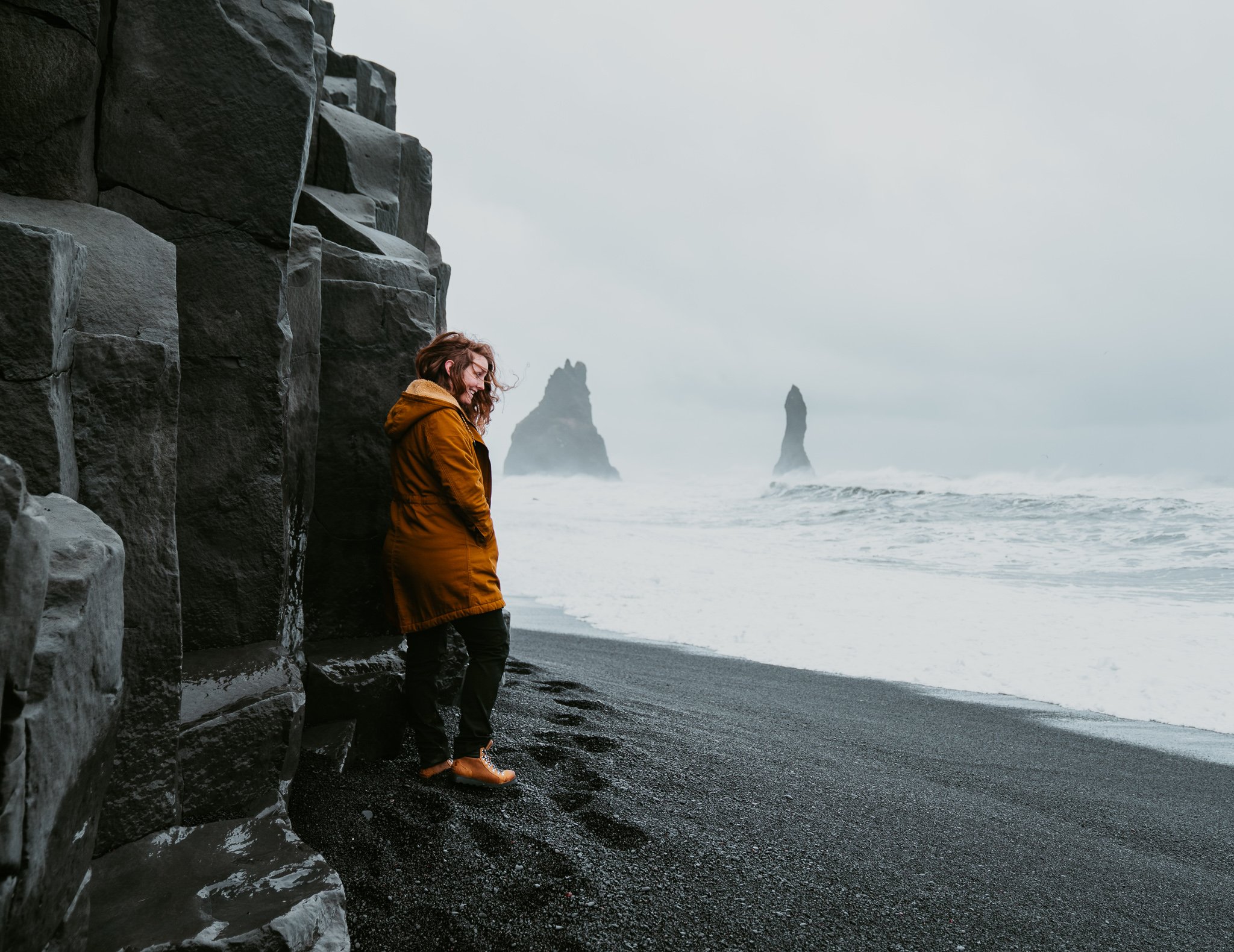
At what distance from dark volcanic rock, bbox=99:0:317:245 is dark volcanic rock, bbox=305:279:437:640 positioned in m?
0.77

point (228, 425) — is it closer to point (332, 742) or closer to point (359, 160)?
point (332, 742)

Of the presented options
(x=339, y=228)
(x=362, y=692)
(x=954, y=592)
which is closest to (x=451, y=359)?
(x=339, y=228)

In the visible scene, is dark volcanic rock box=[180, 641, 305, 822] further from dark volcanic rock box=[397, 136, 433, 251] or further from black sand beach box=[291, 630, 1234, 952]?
dark volcanic rock box=[397, 136, 433, 251]

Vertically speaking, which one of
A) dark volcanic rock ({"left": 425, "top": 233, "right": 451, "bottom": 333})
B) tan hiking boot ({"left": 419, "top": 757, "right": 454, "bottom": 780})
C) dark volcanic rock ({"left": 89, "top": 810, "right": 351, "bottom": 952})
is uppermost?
dark volcanic rock ({"left": 425, "top": 233, "right": 451, "bottom": 333})

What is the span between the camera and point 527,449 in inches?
3595

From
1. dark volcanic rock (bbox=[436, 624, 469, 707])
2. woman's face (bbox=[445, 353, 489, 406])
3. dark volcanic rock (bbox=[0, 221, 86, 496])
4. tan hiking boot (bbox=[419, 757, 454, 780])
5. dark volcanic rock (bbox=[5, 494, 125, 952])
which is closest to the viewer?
dark volcanic rock (bbox=[5, 494, 125, 952])

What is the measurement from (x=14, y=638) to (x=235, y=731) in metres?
1.23

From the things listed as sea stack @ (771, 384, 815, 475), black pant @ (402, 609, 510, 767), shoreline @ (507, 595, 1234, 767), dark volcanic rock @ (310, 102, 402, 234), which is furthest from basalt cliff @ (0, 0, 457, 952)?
sea stack @ (771, 384, 815, 475)

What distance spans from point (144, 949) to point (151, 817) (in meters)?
0.43

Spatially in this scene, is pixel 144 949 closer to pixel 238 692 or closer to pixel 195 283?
pixel 238 692

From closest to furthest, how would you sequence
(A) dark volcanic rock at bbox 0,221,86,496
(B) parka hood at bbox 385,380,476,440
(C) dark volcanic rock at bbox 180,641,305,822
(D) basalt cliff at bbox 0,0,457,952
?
(D) basalt cliff at bbox 0,0,457,952, (A) dark volcanic rock at bbox 0,221,86,496, (C) dark volcanic rock at bbox 180,641,305,822, (B) parka hood at bbox 385,380,476,440

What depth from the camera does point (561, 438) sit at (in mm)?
90125

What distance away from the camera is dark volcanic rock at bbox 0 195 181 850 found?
1819 mm

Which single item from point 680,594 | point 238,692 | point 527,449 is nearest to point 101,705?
point 238,692
